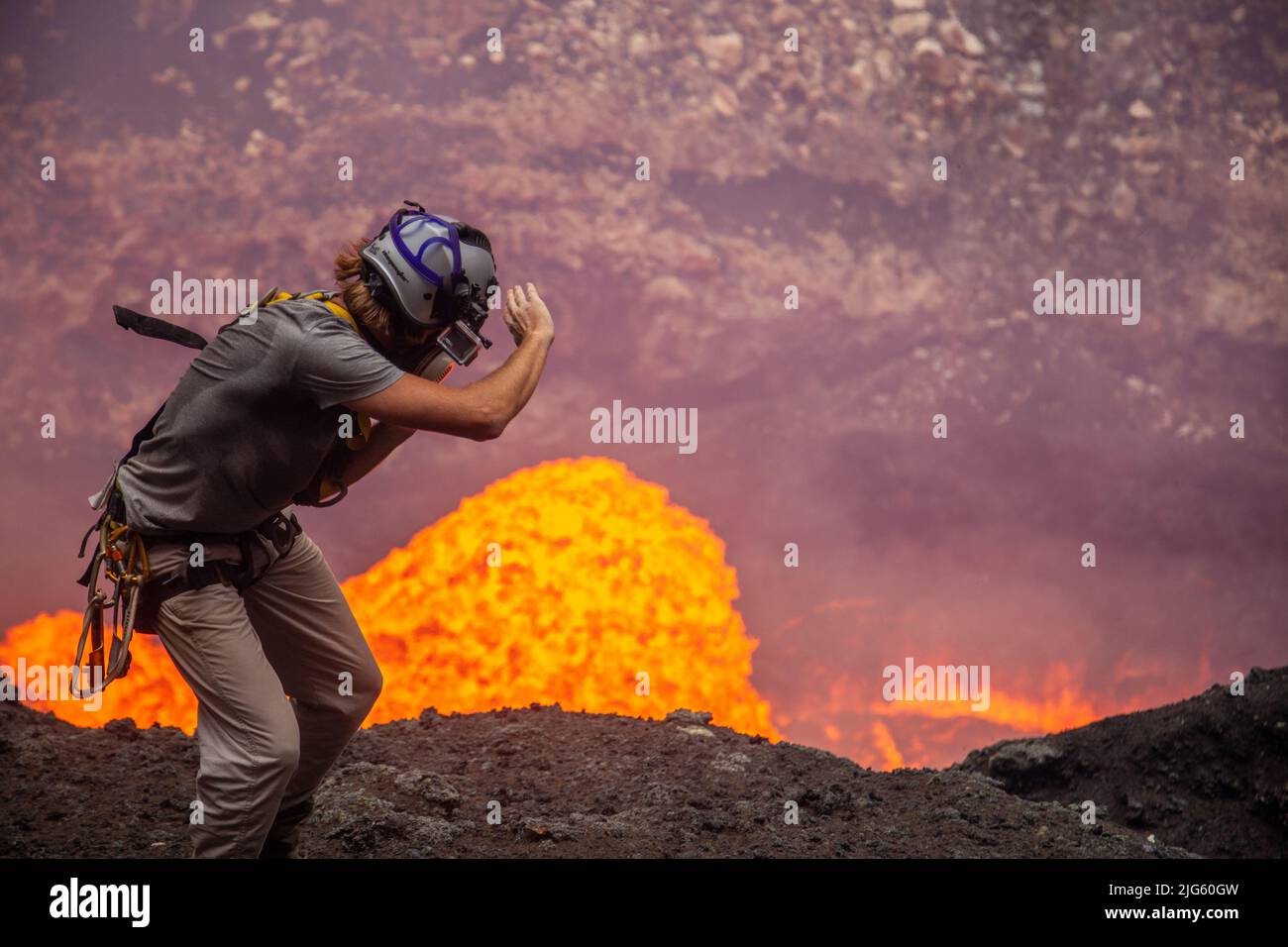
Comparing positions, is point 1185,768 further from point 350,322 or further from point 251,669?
point 350,322

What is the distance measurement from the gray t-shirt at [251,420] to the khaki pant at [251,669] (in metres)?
0.21

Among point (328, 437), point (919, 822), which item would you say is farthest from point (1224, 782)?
point (328, 437)

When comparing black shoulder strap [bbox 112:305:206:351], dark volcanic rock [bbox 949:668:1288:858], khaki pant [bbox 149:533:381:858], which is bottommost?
dark volcanic rock [bbox 949:668:1288:858]

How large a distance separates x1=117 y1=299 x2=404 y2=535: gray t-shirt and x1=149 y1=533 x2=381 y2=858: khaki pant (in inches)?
8.3

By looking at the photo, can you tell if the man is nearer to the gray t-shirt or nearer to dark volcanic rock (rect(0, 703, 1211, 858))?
the gray t-shirt

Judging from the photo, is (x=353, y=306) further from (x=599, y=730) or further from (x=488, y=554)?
(x=488, y=554)

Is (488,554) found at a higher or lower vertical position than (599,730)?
higher

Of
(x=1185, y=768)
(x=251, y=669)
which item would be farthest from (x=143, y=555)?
(x=1185, y=768)

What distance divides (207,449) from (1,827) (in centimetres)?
401

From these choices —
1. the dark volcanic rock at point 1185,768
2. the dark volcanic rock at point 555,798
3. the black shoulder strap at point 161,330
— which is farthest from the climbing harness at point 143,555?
the dark volcanic rock at point 1185,768

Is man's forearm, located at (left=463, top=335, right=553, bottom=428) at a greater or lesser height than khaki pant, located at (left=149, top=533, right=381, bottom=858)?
greater

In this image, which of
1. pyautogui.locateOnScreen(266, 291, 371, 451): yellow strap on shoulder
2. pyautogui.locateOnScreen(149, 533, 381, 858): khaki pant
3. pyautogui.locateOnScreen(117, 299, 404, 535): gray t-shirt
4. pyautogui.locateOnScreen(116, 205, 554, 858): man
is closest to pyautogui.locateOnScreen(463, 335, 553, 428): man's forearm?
pyautogui.locateOnScreen(116, 205, 554, 858): man

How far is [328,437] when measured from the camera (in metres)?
4.75

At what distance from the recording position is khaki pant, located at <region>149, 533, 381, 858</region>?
178 inches
